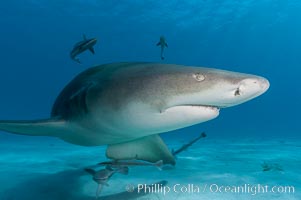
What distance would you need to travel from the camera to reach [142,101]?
278 centimetres

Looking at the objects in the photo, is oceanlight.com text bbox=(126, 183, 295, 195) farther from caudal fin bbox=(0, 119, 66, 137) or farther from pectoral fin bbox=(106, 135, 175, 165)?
caudal fin bbox=(0, 119, 66, 137)

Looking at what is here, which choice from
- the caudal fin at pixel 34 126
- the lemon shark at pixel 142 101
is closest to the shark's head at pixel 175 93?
the lemon shark at pixel 142 101

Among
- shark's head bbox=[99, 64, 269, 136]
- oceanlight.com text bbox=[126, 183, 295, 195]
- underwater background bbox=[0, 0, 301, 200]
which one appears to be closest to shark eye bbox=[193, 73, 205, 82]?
shark's head bbox=[99, 64, 269, 136]

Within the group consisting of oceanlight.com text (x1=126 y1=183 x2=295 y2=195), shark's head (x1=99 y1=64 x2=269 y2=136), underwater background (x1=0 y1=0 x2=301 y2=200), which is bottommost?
oceanlight.com text (x1=126 y1=183 x2=295 y2=195)

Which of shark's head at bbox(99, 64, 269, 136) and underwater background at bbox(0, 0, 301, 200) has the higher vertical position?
underwater background at bbox(0, 0, 301, 200)

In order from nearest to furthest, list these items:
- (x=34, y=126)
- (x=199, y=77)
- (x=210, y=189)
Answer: (x=199, y=77)
(x=34, y=126)
(x=210, y=189)

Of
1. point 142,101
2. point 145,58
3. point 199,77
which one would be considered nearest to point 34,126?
point 142,101

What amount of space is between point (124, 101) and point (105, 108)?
0.34 m

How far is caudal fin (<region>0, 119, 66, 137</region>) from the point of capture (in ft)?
11.7

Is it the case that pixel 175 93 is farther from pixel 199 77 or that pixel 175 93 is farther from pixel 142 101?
pixel 142 101

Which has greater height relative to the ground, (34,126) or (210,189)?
(34,126)

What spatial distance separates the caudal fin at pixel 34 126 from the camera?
3580 millimetres

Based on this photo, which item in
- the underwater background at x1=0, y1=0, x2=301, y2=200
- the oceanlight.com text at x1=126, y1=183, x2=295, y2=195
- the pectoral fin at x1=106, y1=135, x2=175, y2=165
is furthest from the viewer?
the underwater background at x1=0, y1=0, x2=301, y2=200

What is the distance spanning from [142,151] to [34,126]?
1.77 m
